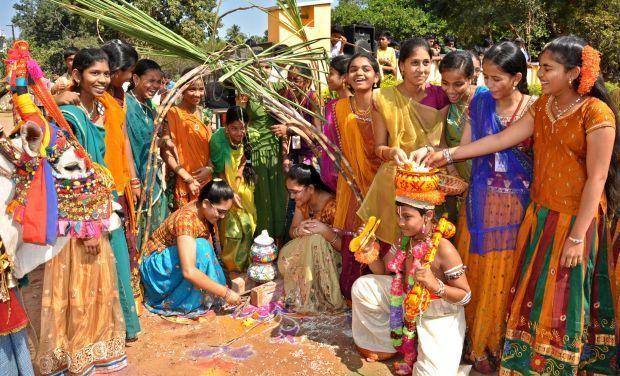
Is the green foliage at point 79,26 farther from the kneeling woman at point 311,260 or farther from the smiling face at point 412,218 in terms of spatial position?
the smiling face at point 412,218

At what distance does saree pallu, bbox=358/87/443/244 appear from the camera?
3480mm

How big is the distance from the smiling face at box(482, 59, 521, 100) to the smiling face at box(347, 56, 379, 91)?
3.09 feet

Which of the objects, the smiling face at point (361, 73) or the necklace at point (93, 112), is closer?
the necklace at point (93, 112)

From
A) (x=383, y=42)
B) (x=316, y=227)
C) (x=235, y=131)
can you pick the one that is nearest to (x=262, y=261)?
(x=316, y=227)

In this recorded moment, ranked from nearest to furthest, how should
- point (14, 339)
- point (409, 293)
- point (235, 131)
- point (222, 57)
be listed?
point (14, 339)
point (409, 293)
point (222, 57)
point (235, 131)

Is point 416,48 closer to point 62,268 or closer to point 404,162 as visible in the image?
point 404,162

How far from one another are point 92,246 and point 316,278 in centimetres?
169

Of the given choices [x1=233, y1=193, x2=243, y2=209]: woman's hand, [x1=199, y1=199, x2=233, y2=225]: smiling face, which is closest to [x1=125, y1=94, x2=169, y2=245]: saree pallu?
[x1=199, y1=199, x2=233, y2=225]: smiling face

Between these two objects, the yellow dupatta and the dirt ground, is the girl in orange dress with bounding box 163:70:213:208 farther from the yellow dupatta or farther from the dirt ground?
the yellow dupatta

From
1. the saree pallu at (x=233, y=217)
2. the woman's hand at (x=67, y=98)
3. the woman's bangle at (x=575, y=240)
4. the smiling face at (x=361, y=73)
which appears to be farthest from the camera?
the saree pallu at (x=233, y=217)

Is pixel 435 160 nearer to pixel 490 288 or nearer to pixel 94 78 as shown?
pixel 490 288

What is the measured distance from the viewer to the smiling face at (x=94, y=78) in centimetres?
324

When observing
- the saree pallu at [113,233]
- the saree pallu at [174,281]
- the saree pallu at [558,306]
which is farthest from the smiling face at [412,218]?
the saree pallu at [113,233]

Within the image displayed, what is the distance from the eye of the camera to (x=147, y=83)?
431 centimetres
